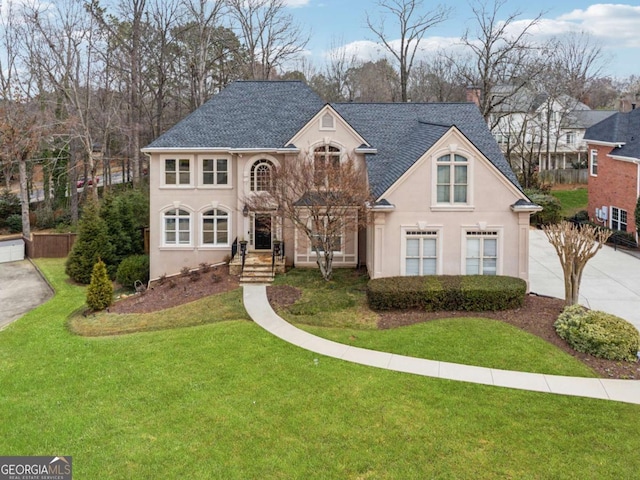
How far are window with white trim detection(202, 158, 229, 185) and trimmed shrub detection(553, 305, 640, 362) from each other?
14.9 m

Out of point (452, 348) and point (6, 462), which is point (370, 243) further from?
point (6, 462)

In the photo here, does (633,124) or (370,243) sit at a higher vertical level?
(633,124)

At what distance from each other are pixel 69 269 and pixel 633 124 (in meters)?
32.0

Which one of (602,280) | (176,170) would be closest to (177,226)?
(176,170)

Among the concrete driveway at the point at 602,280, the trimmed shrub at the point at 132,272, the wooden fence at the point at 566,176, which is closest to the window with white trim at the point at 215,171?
the trimmed shrub at the point at 132,272

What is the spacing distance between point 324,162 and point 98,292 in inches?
373

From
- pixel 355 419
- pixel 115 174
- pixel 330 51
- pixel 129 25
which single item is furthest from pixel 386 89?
pixel 355 419

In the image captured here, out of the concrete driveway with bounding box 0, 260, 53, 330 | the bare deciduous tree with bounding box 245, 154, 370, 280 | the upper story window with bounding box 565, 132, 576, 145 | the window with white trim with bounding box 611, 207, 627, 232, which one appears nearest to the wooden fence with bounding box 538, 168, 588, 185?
the upper story window with bounding box 565, 132, 576, 145

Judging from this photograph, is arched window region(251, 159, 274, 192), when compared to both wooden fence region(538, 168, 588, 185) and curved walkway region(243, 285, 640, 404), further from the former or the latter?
wooden fence region(538, 168, 588, 185)

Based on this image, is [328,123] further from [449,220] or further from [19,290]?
[19,290]

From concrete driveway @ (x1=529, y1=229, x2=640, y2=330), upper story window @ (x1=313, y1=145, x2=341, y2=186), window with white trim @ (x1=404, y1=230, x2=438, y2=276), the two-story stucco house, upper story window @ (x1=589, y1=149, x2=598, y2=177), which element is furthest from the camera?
upper story window @ (x1=589, y1=149, x2=598, y2=177)

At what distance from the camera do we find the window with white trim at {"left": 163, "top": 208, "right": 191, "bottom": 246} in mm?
21562

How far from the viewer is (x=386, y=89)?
47750 mm

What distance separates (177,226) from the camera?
70.9ft
